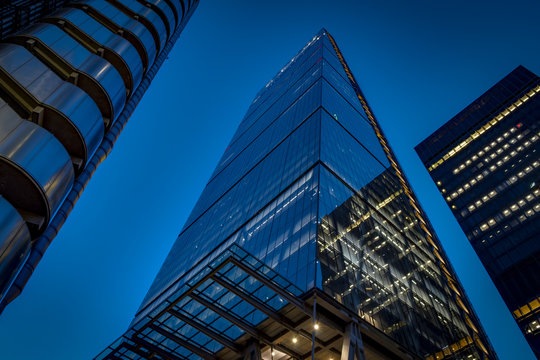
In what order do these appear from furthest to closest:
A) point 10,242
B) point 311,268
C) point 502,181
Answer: point 502,181 < point 311,268 < point 10,242

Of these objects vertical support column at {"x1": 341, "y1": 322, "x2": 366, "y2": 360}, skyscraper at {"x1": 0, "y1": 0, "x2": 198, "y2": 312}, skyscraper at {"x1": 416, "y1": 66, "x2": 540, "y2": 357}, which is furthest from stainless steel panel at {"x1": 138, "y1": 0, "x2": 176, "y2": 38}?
skyscraper at {"x1": 416, "y1": 66, "x2": 540, "y2": 357}

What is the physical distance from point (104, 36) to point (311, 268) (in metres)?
17.3

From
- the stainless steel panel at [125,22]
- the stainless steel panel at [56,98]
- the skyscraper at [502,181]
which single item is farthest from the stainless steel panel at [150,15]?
the skyscraper at [502,181]

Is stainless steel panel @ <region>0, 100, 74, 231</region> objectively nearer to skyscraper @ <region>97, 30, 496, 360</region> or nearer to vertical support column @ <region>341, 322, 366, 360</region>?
skyscraper @ <region>97, 30, 496, 360</region>

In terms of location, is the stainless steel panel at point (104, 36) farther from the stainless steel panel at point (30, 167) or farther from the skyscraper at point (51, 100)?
the stainless steel panel at point (30, 167)

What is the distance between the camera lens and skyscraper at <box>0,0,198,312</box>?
7.88 meters

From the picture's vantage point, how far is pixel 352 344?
2169 centimetres

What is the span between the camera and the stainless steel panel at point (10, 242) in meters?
7.23

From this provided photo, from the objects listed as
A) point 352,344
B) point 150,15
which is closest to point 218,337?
point 352,344

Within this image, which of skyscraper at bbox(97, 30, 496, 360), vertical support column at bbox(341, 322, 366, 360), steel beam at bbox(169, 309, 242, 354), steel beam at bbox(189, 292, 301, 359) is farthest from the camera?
steel beam at bbox(169, 309, 242, 354)

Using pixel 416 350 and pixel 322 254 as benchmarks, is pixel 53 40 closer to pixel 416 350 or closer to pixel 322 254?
pixel 322 254

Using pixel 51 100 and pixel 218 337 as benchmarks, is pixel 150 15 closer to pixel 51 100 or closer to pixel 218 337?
pixel 51 100

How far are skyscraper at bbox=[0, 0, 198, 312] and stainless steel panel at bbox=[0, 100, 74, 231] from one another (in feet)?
0.06

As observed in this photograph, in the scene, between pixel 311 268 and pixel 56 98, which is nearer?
pixel 56 98
